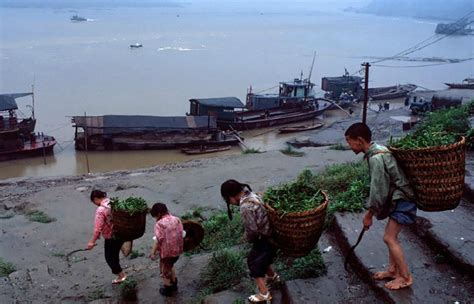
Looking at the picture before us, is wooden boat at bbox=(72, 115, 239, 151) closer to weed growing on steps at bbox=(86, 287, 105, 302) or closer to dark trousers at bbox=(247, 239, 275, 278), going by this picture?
weed growing on steps at bbox=(86, 287, 105, 302)

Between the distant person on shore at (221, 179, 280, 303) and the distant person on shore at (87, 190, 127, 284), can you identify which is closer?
the distant person on shore at (221, 179, 280, 303)

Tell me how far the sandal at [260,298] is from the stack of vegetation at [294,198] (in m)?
0.98

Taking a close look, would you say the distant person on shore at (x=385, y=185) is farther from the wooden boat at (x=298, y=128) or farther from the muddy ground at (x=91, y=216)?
the wooden boat at (x=298, y=128)

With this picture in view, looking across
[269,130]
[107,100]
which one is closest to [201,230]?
[269,130]

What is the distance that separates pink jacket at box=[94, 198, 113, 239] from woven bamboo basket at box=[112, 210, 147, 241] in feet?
0.25

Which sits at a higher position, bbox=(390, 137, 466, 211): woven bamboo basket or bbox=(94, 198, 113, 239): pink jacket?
bbox=(390, 137, 466, 211): woven bamboo basket

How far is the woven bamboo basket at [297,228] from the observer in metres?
4.31

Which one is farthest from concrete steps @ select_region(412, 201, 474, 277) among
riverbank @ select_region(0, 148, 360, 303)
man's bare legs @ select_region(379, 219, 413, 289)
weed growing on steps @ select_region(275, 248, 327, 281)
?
riverbank @ select_region(0, 148, 360, 303)

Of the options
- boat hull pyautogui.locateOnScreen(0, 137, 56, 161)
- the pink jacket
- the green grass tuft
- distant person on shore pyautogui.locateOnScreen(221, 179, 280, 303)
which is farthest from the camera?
boat hull pyautogui.locateOnScreen(0, 137, 56, 161)

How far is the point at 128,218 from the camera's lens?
5.71 m

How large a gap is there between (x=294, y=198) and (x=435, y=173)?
1.30 meters

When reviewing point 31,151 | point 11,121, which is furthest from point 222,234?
point 11,121

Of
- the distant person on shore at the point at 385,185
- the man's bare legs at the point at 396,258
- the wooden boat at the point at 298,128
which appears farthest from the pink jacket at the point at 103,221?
the wooden boat at the point at 298,128

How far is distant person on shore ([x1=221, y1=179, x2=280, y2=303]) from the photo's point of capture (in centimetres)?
443
